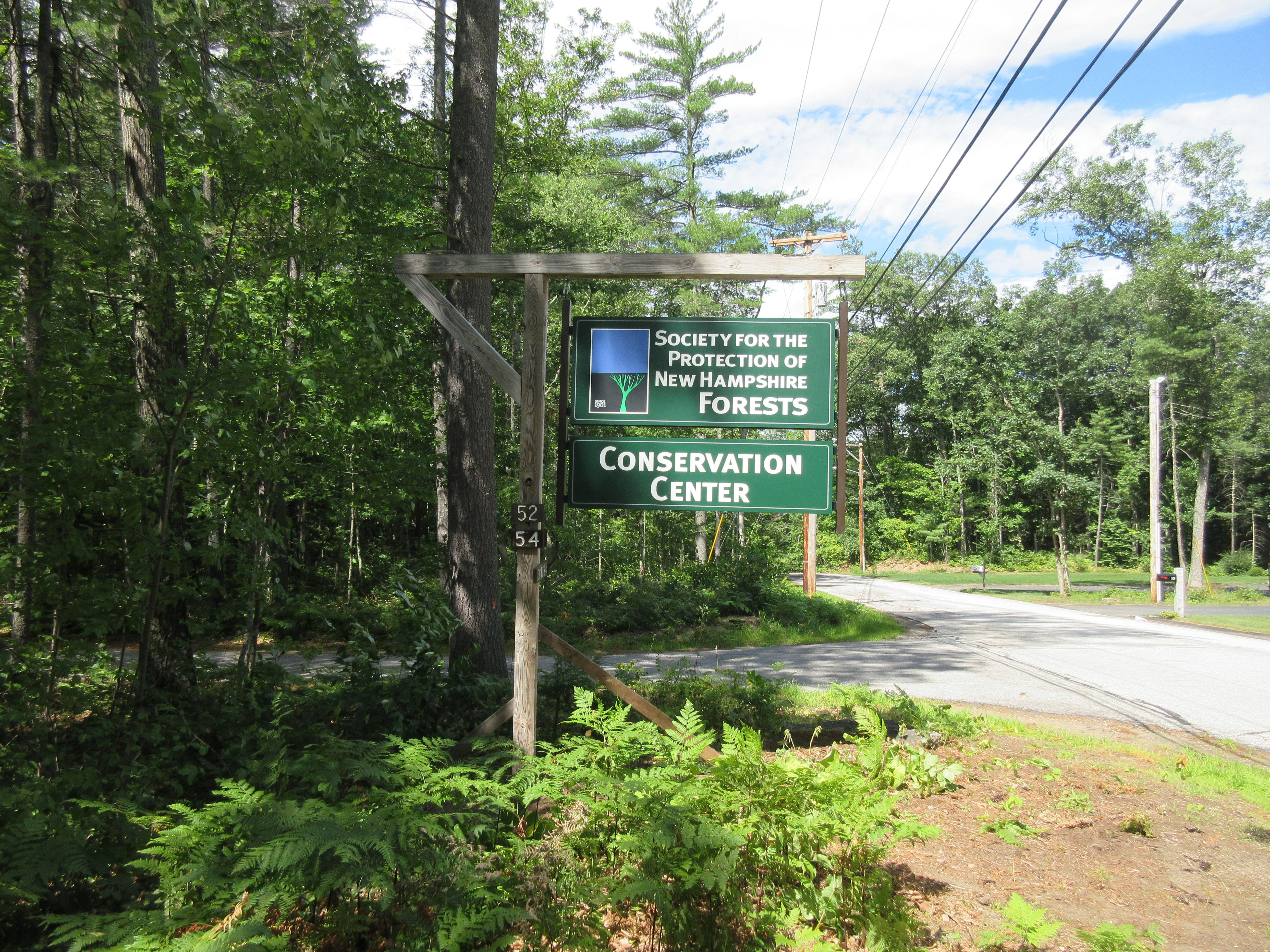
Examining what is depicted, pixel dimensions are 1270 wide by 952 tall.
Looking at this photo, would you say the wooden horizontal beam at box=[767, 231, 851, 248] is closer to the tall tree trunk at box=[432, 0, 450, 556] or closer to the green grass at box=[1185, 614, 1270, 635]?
the tall tree trunk at box=[432, 0, 450, 556]

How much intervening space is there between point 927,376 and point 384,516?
42.3 metres

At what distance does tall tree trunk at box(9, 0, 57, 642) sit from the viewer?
11.6ft

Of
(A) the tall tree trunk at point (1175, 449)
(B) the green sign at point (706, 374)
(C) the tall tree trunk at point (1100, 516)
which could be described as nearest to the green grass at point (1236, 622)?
(A) the tall tree trunk at point (1175, 449)

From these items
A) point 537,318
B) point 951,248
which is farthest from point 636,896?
point 951,248

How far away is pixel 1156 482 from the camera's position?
21656 millimetres

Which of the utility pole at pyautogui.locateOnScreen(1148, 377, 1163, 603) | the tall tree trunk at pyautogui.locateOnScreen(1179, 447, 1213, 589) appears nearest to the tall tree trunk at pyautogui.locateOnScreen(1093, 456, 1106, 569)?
the tall tree trunk at pyautogui.locateOnScreen(1179, 447, 1213, 589)

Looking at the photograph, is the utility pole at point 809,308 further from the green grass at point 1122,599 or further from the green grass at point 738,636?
the green grass at point 1122,599

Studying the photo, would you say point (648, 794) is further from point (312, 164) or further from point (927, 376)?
point (927, 376)

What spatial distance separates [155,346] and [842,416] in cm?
507

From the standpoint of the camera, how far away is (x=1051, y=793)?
16.1ft

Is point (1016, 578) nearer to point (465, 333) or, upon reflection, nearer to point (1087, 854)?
point (1087, 854)

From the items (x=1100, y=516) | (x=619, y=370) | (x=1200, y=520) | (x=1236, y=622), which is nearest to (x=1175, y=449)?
(x=1200, y=520)

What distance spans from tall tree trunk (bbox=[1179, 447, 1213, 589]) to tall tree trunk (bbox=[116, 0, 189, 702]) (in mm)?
32320

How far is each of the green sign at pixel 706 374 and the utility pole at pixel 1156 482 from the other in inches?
886
